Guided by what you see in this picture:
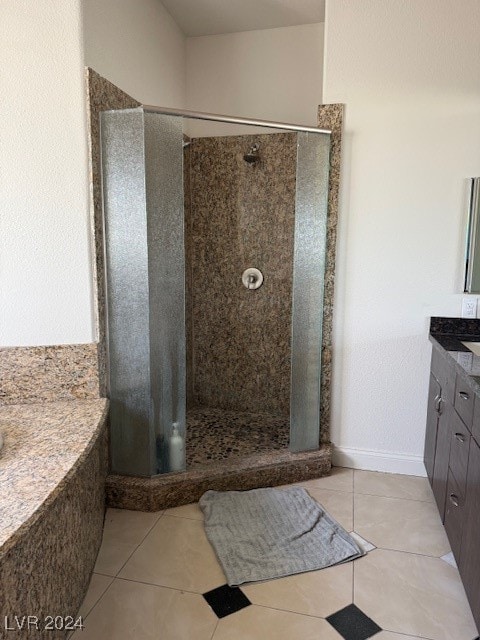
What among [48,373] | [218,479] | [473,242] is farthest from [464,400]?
[48,373]

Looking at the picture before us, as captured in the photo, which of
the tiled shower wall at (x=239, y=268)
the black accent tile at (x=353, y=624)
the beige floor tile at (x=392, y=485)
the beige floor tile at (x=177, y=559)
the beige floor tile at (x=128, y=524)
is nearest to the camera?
the black accent tile at (x=353, y=624)

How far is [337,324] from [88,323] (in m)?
1.34

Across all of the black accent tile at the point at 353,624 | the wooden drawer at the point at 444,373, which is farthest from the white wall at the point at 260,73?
the black accent tile at the point at 353,624

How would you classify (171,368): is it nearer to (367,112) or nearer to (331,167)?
(331,167)

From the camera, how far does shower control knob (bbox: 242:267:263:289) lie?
314 cm

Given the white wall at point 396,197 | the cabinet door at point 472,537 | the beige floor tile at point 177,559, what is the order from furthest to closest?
the white wall at point 396,197, the beige floor tile at point 177,559, the cabinet door at point 472,537

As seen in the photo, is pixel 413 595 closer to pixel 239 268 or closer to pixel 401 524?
pixel 401 524

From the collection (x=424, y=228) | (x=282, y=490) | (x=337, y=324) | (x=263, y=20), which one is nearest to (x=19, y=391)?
(x=282, y=490)

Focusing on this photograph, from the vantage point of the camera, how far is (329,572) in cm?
178

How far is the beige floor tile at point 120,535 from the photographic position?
1.81m

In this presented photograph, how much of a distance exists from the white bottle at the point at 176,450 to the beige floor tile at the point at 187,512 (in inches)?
7.3

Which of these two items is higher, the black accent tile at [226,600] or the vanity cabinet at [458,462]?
the vanity cabinet at [458,462]

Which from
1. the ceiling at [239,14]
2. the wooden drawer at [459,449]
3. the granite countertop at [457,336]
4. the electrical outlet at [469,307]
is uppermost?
the ceiling at [239,14]

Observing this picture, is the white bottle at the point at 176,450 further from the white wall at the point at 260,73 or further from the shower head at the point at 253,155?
the white wall at the point at 260,73
